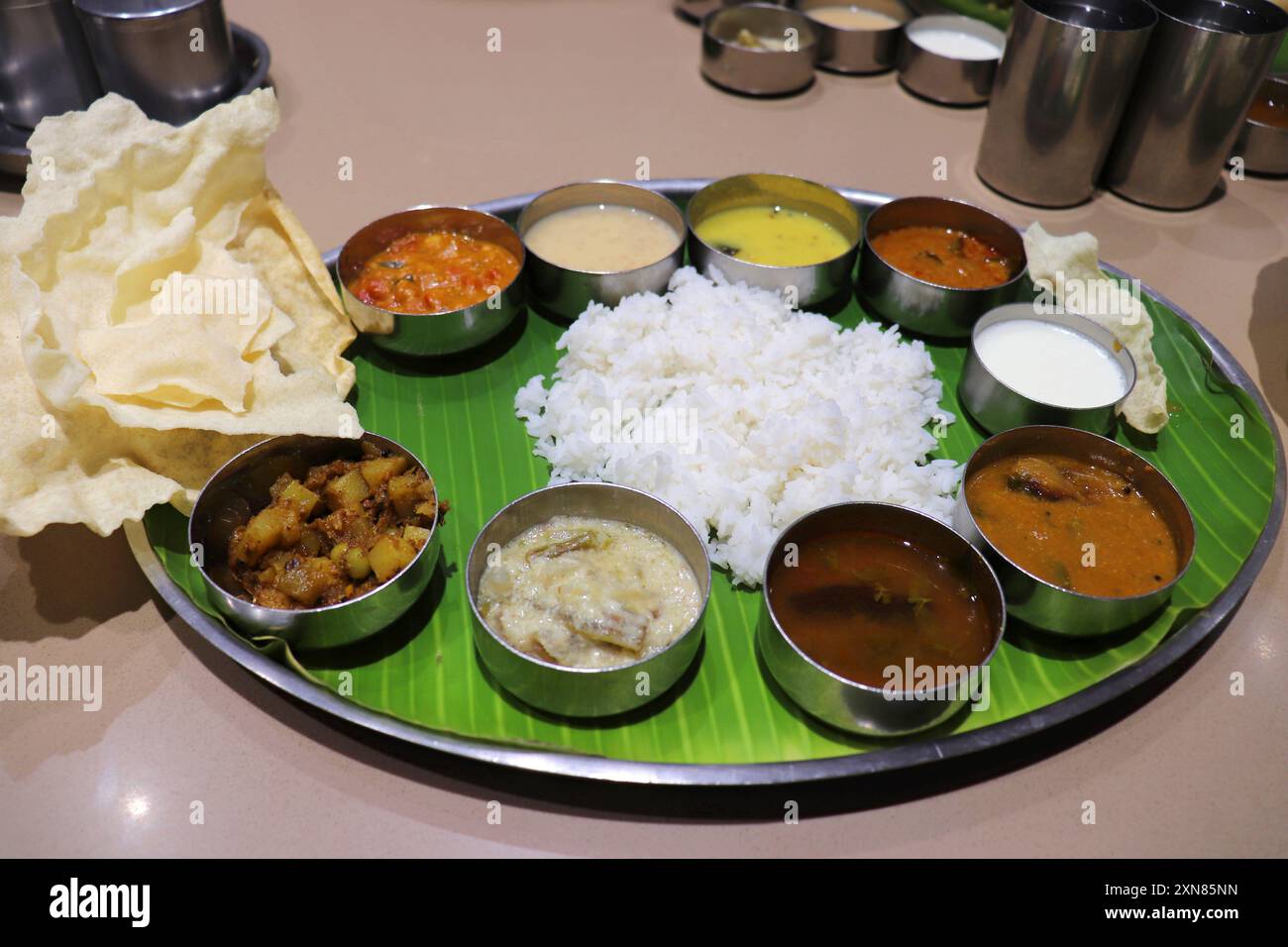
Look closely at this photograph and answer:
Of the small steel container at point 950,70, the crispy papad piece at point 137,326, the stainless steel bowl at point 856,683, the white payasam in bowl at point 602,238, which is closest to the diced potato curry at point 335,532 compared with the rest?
the crispy papad piece at point 137,326

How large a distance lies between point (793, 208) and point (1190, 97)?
1759mm

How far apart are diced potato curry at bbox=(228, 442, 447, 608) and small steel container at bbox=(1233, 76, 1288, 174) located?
4273 mm

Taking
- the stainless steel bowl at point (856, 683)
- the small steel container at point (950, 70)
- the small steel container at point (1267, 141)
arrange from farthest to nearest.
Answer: the small steel container at point (950, 70)
the small steel container at point (1267, 141)
the stainless steel bowl at point (856, 683)

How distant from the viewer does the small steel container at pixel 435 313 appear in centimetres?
311

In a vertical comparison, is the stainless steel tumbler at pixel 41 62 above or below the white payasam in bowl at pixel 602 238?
above

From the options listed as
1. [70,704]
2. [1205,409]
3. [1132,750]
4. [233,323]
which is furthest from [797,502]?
[70,704]

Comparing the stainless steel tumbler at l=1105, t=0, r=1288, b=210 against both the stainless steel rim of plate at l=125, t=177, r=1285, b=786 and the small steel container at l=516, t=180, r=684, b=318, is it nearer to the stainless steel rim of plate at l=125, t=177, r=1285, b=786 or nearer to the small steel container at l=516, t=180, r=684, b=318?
the small steel container at l=516, t=180, r=684, b=318

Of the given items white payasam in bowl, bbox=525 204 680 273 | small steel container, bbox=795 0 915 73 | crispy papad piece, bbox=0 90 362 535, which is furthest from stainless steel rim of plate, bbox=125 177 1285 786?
small steel container, bbox=795 0 915 73

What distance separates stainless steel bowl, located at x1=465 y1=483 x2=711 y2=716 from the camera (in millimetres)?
2201

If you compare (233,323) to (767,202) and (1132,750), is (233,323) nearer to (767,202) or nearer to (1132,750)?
(767,202)

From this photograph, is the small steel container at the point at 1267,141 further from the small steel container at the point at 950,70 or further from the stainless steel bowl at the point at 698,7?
the stainless steel bowl at the point at 698,7

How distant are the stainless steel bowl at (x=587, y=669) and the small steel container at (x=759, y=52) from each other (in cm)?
330

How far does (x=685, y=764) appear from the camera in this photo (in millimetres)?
2219

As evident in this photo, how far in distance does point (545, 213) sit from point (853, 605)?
6.72ft
